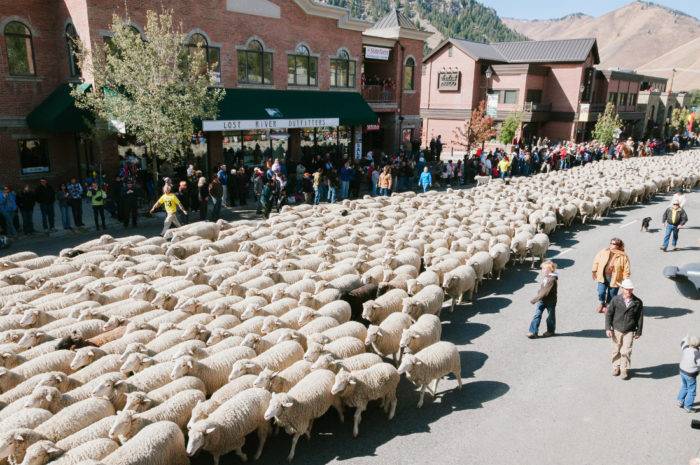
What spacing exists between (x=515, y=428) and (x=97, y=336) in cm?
746

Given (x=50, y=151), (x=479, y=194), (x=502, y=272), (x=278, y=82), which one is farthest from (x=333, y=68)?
(x=502, y=272)

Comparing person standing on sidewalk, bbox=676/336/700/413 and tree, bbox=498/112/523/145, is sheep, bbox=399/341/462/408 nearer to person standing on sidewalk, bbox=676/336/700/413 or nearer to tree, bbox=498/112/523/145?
person standing on sidewalk, bbox=676/336/700/413

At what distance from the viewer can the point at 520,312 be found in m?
12.5

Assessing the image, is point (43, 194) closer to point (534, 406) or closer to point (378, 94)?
point (534, 406)

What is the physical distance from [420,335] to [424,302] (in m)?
1.60

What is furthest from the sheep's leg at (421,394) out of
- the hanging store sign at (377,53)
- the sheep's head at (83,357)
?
the hanging store sign at (377,53)

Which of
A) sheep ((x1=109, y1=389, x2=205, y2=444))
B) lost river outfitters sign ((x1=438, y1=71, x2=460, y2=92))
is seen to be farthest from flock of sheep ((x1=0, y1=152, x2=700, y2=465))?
lost river outfitters sign ((x1=438, y1=71, x2=460, y2=92))

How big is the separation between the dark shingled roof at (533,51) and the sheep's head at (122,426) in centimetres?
4703

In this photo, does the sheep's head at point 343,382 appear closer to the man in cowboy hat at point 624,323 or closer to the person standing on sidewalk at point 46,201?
the man in cowboy hat at point 624,323

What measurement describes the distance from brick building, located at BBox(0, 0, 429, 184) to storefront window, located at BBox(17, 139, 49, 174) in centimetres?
4

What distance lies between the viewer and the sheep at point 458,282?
12.3 meters

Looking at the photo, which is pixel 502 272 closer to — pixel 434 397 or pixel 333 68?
pixel 434 397

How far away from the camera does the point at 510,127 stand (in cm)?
4481

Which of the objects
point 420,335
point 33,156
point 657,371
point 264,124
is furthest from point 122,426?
point 264,124
